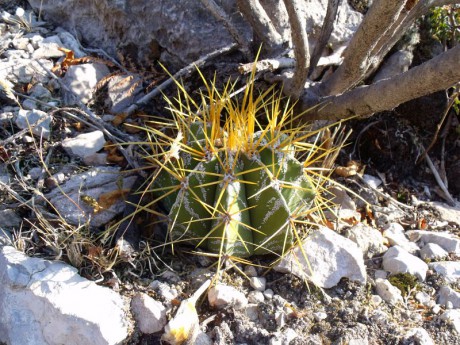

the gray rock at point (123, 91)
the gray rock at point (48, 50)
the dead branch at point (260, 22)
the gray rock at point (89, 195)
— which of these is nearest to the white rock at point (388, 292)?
the gray rock at point (89, 195)

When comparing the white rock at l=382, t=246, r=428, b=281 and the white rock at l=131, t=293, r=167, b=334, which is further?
the white rock at l=382, t=246, r=428, b=281

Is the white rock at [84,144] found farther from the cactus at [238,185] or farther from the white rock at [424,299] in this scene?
the white rock at [424,299]

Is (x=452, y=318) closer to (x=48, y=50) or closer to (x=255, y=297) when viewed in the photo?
(x=255, y=297)

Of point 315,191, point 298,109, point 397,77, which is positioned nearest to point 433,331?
point 315,191

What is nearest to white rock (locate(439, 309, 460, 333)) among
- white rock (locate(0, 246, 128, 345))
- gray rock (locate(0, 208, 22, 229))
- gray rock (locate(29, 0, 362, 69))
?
white rock (locate(0, 246, 128, 345))

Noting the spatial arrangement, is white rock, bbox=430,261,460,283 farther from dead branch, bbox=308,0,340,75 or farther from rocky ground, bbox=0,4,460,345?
dead branch, bbox=308,0,340,75

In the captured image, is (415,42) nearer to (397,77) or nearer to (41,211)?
(397,77)

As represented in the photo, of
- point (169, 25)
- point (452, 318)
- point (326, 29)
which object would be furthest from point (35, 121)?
point (452, 318)
